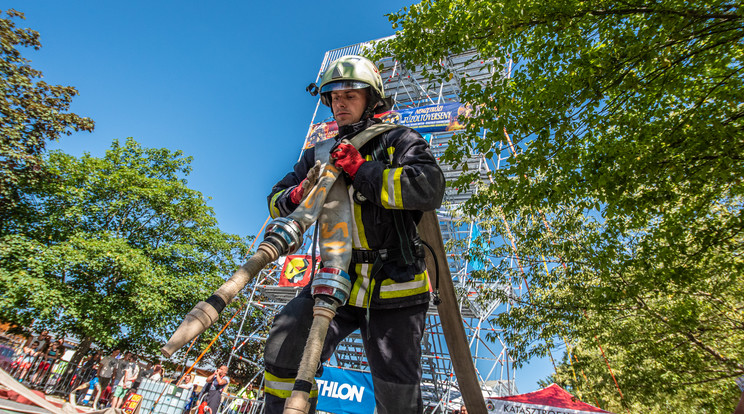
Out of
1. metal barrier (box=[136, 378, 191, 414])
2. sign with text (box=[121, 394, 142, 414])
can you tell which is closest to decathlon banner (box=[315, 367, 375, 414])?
metal barrier (box=[136, 378, 191, 414])

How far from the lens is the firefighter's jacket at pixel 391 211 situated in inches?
67.8

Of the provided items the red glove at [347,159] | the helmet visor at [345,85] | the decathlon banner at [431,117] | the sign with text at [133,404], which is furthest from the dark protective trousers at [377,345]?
the decathlon banner at [431,117]

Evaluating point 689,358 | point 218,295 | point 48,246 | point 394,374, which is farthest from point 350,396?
point 48,246

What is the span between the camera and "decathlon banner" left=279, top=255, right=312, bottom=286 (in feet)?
46.3

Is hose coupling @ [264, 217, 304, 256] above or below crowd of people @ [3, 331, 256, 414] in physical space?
above

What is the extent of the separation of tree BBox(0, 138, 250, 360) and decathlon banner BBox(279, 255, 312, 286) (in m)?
7.22

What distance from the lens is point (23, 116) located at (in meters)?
14.8

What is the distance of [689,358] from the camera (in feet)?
25.5

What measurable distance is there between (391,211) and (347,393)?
10056mm

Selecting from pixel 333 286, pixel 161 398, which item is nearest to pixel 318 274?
pixel 333 286

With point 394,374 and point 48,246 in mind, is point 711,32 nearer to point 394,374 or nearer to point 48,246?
point 394,374

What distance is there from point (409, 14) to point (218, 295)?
637cm

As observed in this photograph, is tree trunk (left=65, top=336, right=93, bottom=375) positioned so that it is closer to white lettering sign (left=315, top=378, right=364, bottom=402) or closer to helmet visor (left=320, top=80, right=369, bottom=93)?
white lettering sign (left=315, top=378, right=364, bottom=402)

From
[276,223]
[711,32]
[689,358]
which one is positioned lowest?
[276,223]
